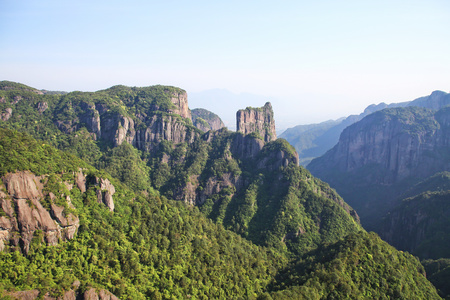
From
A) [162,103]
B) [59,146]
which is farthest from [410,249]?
[59,146]

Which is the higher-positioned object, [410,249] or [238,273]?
[238,273]

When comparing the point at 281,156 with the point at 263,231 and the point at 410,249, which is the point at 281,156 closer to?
the point at 263,231

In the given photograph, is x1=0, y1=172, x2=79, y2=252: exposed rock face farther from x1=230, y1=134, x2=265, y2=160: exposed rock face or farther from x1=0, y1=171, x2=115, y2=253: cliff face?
x1=230, y1=134, x2=265, y2=160: exposed rock face

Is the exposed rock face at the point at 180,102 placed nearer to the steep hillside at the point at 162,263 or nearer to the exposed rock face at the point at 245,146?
the exposed rock face at the point at 245,146

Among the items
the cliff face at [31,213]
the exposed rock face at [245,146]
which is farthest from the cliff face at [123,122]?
the cliff face at [31,213]

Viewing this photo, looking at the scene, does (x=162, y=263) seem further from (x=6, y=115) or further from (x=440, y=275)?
(x=6, y=115)

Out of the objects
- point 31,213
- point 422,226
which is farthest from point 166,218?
point 422,226
